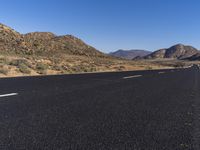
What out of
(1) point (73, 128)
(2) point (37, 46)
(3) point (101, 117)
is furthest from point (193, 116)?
(2) point (37, 46)

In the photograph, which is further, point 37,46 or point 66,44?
point 66,44

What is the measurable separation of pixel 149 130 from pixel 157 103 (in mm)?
3596

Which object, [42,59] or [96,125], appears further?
[42,59]

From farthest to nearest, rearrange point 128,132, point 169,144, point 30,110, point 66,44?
1. point 66,44
2. point 30,110
3. point 128,132
4. point 169,144

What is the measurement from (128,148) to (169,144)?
61cm

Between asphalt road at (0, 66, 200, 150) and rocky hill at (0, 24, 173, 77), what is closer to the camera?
asphalt road at (0, 66, 200, 150)

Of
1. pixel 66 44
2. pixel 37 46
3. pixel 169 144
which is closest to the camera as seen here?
pixel 169 144

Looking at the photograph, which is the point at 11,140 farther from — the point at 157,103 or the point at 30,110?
the point at 157,103

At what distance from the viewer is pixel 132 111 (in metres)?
7.34

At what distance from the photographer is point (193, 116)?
707 centimetres

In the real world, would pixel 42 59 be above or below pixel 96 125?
below

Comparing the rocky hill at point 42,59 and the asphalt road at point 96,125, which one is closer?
the asphalt road at point 96,125

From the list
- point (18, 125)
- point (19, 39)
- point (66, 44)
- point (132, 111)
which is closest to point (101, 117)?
point (132, 111)

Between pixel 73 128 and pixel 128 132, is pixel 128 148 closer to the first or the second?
pixel 128 132
